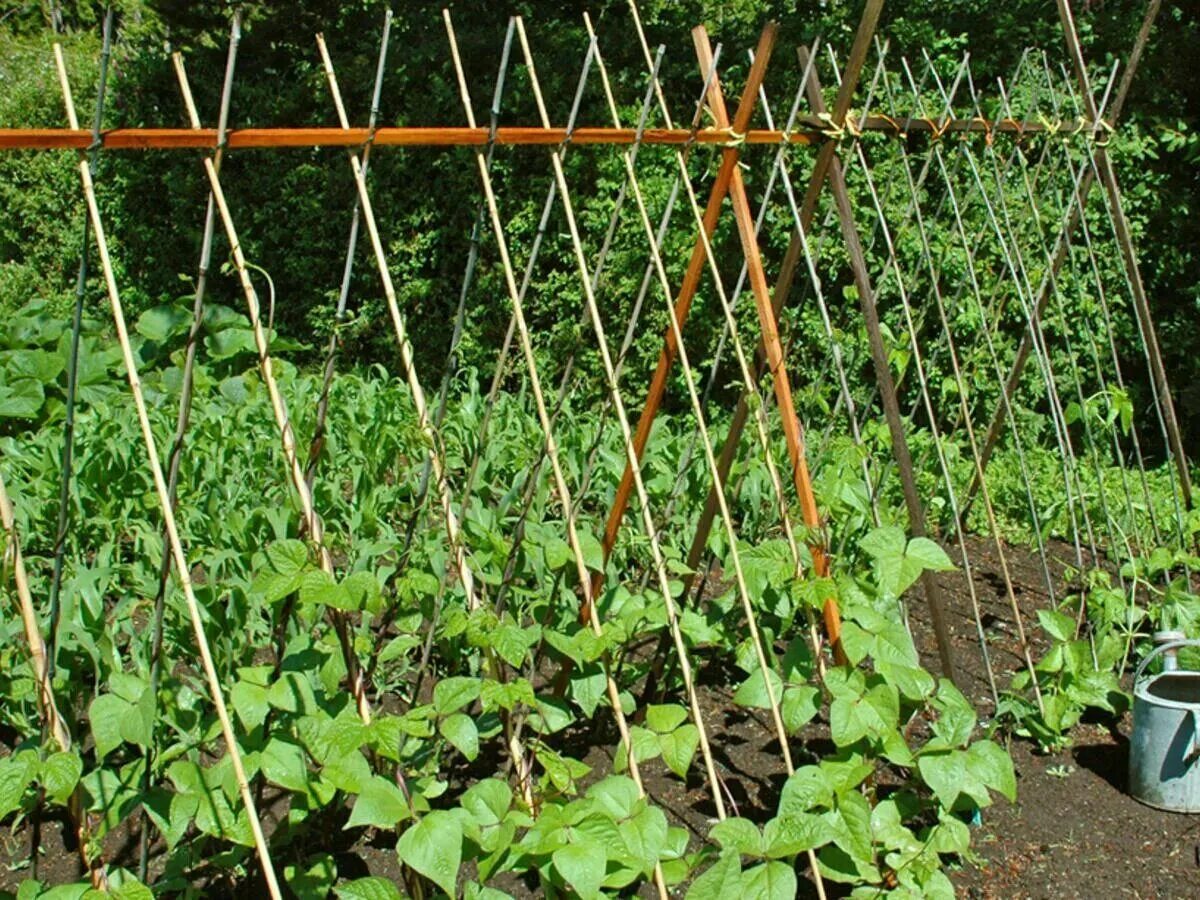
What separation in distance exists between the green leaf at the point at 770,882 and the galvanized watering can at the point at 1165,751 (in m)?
1.40

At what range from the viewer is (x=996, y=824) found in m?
3.10

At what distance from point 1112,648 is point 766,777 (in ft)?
4.16

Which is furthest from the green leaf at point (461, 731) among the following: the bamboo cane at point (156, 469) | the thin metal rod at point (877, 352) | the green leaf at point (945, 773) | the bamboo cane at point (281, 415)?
the thin metal rod at point (877, 352)

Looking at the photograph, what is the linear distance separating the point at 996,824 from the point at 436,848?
1.61m

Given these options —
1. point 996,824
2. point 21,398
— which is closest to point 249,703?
point 996,824

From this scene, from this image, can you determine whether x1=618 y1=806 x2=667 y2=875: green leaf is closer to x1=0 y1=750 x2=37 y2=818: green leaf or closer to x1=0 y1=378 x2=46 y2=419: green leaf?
x1=0 y1=750 x2=37 y2=818: green leaf

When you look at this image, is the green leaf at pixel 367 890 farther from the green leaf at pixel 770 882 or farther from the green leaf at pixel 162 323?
the green leaf at pixel 162 323

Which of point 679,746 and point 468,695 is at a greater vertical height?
point 468,695

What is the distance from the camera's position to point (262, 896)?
8.58 ft

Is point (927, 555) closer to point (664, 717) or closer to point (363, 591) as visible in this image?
point (664, 717)

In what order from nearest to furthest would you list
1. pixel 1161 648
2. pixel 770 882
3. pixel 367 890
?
pixel 367 890 → pixel 770 882 → pixel 1161 648

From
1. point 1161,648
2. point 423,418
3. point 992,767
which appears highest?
point 423,418

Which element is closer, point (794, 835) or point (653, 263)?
point (794, 835)

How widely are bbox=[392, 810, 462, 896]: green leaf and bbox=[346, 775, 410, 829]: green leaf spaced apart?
0.12 feet
